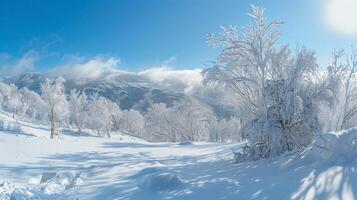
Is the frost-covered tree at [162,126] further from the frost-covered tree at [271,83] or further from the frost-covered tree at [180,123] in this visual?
the frost-covered tree at [271,83]

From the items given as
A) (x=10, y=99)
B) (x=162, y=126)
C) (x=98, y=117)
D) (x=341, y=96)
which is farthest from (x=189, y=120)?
(x=10, y=99)

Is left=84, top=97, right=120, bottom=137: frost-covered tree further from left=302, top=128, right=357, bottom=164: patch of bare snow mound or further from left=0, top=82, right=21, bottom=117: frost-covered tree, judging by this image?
left=302, top=128, right=357, bottom=164: patch of bare snow mound

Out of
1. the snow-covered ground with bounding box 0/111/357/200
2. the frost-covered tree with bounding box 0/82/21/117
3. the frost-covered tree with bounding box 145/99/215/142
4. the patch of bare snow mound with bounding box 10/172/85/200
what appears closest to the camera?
the snow-covered ground with bounding box 0/111/357/200

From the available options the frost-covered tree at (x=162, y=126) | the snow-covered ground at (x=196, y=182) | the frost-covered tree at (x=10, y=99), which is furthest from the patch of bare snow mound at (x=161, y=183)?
the frost-covered tree at (x=10, y=99)

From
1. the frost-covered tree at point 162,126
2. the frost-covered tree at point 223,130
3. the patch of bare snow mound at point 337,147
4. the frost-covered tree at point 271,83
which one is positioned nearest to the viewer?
the patch of bare snow mound at point 337,147

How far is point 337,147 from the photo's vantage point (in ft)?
38.0

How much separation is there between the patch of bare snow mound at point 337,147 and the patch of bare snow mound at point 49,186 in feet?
28.1

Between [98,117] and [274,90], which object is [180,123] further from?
[274,90]

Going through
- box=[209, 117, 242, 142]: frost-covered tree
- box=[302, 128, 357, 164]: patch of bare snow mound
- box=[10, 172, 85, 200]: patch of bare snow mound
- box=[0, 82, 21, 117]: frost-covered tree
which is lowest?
box=[10, 172, 85, 200]: patch of bare snow mound

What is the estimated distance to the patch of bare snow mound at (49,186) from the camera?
33.1 ft

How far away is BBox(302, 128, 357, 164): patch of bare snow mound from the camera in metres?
11.2

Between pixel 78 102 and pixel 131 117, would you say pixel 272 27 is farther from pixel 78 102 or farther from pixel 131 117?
pixel 131 117

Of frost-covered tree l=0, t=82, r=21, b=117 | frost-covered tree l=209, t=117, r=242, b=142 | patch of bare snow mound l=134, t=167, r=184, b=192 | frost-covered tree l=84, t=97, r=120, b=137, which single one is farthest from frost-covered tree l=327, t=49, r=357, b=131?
frost-covered tree l=0, t=82, r=21, b=117

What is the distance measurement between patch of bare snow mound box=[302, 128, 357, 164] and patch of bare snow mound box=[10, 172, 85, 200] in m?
8.56
